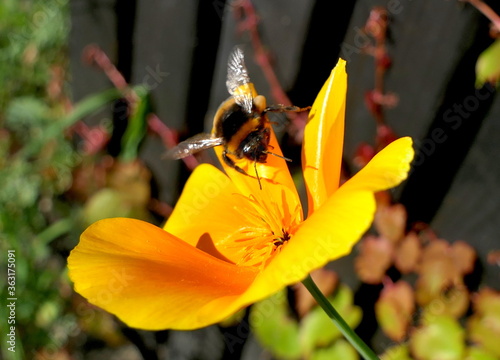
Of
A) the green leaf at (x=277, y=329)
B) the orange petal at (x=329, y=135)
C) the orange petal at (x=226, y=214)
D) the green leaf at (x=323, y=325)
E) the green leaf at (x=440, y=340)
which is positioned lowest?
the green leaf at (x=277, y=329)

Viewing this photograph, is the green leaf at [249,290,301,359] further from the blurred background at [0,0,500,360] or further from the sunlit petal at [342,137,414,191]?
the sunlit petal at [342,137,414,191]

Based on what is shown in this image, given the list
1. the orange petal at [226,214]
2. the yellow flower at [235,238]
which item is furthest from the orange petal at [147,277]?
the orange petal at [226,214]

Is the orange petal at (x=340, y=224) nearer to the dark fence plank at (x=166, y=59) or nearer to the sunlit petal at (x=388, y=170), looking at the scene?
the sunlit petal at (x=388, y=170)

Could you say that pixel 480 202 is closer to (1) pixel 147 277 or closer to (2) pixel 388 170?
(2) pixel 388 170

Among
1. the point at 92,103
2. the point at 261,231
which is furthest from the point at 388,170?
the point at 92,103

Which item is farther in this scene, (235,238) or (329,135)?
(235,238)

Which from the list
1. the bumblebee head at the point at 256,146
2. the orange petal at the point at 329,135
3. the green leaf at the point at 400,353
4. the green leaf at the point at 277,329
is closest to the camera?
the orange petal at the point at 329,135

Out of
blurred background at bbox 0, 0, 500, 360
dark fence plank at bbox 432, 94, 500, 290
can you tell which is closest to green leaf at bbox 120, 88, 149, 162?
blurred background at bbox 0, 0, 500, 360

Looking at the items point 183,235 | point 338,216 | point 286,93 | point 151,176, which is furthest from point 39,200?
point 338,216
